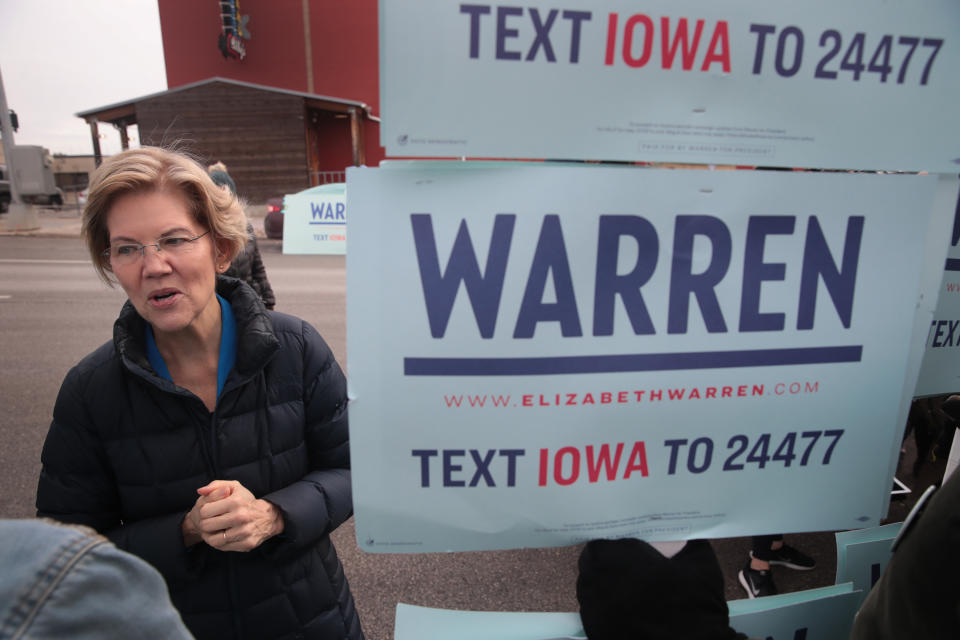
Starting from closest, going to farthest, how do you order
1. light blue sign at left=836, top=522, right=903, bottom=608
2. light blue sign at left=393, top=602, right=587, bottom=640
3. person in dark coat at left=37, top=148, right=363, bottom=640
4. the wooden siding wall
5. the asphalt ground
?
light blue sign at left=393, top=602, right=587, bottom=640 → light blue sign at left=836, top=522, right=903, bottom=608 → person in dark coat at left=37, top=148, right=363, bottom=640 → the asphalt ground → the wooden siding wall

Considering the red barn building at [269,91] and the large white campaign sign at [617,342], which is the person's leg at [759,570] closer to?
the large white campaign sign at [617,342]

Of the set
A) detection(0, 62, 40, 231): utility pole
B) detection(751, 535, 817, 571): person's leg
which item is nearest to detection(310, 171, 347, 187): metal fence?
detection(0, 62, 40, 231): utility pole

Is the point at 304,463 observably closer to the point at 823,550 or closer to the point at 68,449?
the point at 68,449

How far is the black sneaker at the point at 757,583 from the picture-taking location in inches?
94.1

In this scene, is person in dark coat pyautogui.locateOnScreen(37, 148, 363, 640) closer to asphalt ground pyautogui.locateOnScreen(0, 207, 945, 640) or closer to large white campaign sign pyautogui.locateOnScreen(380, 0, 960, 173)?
large white campaign sign pyautogui.locateOnScreen(380, 0, 960, 173)

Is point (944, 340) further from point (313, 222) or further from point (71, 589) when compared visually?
point (313, 222)

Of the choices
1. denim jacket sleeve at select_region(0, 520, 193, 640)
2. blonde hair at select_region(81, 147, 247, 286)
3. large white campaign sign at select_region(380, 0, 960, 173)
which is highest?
large white campaign sign at select_region(380, 0, 960, 173)

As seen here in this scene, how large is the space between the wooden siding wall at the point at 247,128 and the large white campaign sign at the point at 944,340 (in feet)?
62.9

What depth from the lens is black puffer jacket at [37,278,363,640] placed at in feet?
4.05

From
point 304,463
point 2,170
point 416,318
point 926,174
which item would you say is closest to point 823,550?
point 926,174

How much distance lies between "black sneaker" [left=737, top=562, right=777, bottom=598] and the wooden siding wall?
728 inches

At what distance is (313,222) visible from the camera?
6.83 m

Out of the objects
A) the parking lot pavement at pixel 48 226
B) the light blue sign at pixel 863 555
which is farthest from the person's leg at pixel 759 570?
the parking lot pavement at pixel 48 226

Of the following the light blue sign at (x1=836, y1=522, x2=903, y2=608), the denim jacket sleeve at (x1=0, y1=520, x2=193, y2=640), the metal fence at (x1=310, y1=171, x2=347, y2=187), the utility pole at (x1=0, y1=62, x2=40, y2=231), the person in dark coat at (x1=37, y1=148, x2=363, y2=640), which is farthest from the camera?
the metal fence at (x1=310, y1=171, x2=347, y2=187)
